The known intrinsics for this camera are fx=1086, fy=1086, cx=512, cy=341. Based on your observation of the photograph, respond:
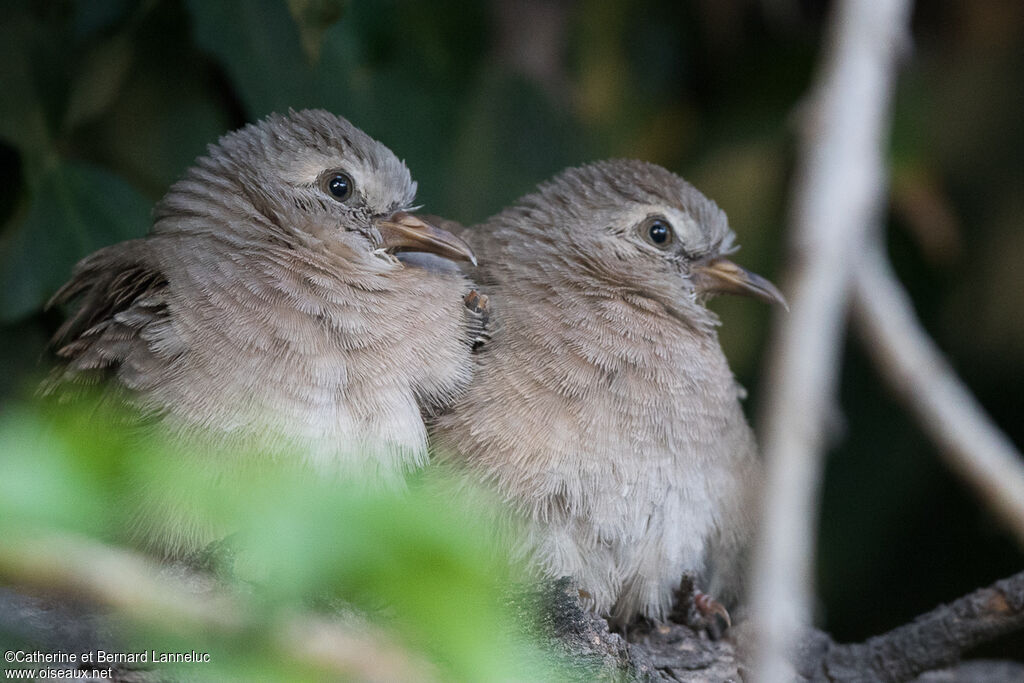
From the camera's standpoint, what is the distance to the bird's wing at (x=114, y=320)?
8.96 ft

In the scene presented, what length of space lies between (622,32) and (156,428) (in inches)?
123

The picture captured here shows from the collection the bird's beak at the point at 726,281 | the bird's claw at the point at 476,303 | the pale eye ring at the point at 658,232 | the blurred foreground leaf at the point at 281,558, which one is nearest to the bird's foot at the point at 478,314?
the bird's claw at the point at 476,303

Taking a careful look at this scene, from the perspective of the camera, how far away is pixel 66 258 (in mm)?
3535

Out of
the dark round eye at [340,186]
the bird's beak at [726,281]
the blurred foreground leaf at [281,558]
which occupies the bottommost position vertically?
the blurred foreground leaf at [281,558]

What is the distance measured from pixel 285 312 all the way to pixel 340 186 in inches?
18.4

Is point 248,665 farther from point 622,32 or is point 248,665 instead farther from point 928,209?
point 928,209

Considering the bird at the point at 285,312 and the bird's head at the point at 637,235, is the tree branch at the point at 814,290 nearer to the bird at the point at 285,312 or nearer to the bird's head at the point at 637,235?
the bird's head at the point at 637,235

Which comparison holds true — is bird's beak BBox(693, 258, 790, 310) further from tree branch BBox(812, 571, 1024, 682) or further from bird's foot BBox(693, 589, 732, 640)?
tree branch BBox(812, 571, 1024, 682)

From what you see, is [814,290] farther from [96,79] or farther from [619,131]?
[96,79]

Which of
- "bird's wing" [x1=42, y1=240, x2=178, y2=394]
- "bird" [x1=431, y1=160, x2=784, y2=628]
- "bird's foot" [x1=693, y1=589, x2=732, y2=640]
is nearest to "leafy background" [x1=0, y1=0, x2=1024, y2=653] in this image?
"bird's wing" [x1=42, y1=240, x2=178, y2=394]

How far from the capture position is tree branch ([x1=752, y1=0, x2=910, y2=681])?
7.94ft

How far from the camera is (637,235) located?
11.2ft

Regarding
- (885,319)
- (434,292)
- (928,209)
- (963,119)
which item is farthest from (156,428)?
(963,119)

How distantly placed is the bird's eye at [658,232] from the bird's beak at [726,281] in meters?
0.15
